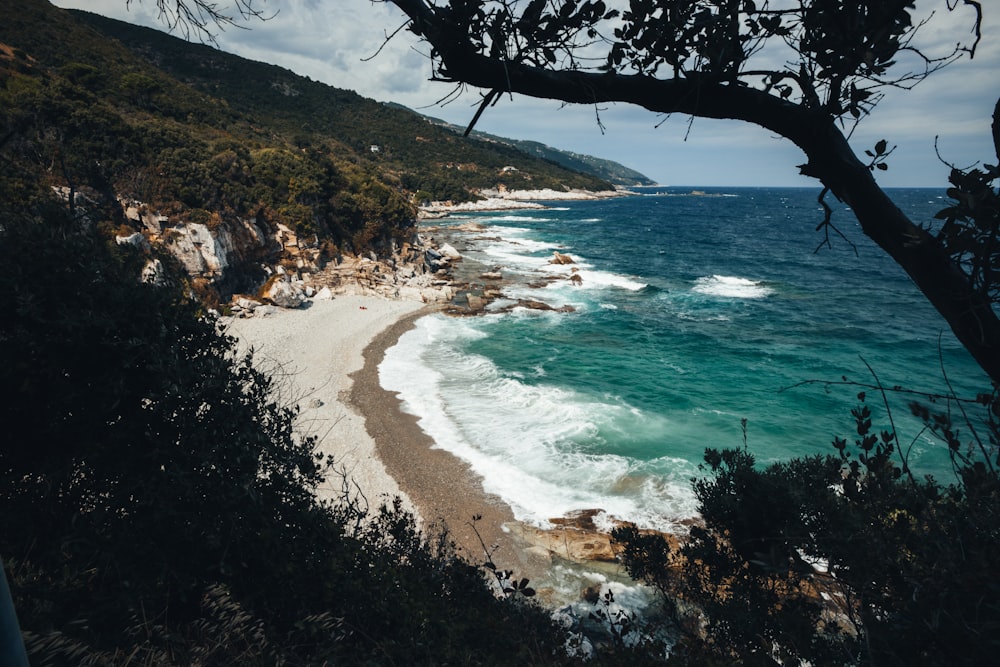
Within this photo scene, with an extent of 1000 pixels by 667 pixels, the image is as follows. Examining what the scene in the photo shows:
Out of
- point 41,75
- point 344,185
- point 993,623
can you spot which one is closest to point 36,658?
point 993,623

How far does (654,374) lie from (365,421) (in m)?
13.5

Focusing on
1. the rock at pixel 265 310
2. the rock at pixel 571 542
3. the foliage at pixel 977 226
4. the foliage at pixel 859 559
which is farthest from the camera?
the rock at pixel 265 310

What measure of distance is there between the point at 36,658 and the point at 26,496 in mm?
2615

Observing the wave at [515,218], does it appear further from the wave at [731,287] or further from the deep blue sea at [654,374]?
the wave at [731,287]

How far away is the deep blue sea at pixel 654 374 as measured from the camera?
1449cm

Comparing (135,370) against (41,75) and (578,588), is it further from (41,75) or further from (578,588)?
(41,75)

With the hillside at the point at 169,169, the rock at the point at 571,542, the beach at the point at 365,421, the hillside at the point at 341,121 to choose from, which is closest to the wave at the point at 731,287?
the beach at the point at 365,421

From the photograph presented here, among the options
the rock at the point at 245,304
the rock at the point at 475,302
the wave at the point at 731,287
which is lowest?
the rock at the point at 475,302

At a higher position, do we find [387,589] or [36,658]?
[36,658]

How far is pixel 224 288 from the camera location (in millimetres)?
26047

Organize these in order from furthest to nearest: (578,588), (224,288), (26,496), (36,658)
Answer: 1. (224,288)
2. (578,588)
3. (26,496)
4. (36,658)

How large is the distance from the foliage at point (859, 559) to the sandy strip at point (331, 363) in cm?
709

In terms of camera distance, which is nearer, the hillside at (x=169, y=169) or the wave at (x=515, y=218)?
the hillside at (x=169, y=169)

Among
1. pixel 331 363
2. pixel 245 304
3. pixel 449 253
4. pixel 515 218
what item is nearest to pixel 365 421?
pixel 331 363
